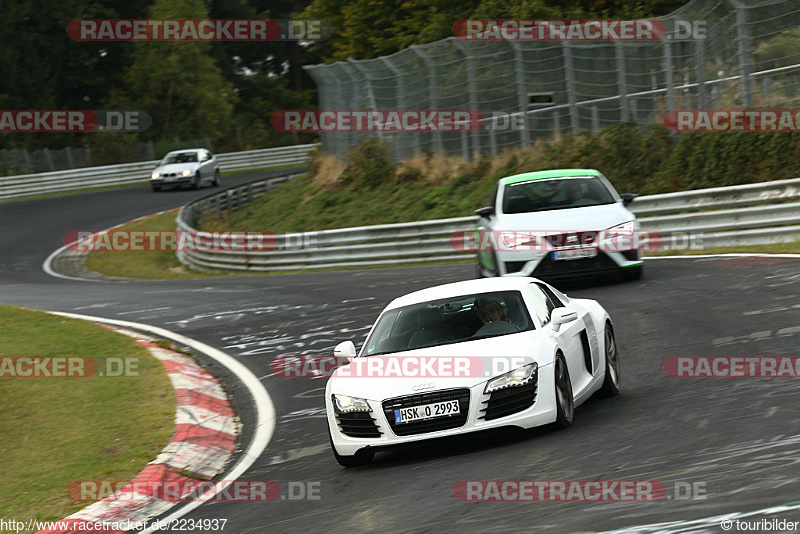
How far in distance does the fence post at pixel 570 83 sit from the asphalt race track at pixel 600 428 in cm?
905

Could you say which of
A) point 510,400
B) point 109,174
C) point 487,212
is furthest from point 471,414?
point 109,174

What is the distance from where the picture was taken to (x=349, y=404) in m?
8.52

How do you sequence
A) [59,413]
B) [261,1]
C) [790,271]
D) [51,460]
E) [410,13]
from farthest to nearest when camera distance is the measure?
[261,1] < [410,13] < [790,271] < [59,413] < [51,460]

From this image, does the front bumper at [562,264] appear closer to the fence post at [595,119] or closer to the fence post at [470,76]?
the fence post at [595,119]

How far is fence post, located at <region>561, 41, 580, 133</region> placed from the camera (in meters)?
27.0

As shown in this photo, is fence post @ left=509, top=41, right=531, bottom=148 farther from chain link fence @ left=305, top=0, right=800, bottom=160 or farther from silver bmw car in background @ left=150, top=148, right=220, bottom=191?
silver bmw car in background @ left=150, top=148, right=220, bottom=191

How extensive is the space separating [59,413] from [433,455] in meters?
4.19

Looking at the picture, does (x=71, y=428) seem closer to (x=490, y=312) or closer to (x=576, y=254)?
(x=490, y=312)

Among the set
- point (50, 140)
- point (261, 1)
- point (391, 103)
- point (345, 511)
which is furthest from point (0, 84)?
point (345, 511)

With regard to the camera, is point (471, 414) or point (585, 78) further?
point (585, 78)

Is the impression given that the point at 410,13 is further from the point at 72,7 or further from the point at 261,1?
the point at 261,1

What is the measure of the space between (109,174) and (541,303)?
159 feet

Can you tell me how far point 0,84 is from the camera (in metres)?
70.7

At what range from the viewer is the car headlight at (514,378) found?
8.23m
